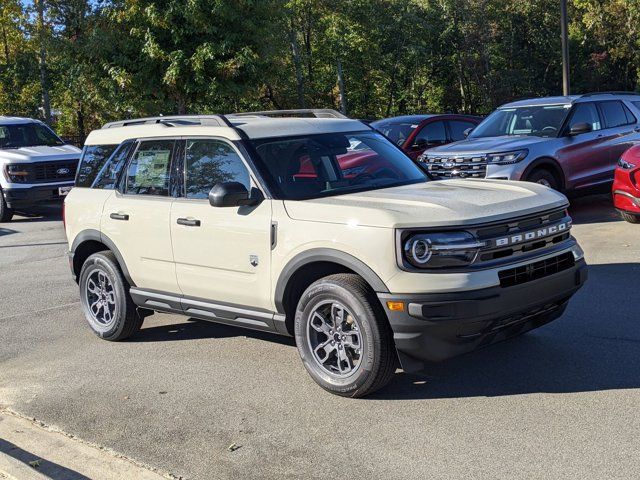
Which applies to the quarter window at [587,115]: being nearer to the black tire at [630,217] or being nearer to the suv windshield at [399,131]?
the black tire at [630,217]

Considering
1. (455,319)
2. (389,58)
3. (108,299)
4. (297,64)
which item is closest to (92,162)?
(108,299)

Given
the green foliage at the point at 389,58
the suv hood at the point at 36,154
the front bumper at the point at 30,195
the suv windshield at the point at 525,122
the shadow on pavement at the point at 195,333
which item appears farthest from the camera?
the green foliage at the point at 389,58

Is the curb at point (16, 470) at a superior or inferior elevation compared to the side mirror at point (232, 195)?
inferior

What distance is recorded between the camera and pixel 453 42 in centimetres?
4569

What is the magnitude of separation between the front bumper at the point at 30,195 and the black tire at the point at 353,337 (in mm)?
11773

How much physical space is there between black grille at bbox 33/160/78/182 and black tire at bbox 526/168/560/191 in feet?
30.6

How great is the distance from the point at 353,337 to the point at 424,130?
1061 centimetres

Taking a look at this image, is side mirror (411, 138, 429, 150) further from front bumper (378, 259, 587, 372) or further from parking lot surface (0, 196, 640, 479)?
front bumper (378, 259, 587, 372)

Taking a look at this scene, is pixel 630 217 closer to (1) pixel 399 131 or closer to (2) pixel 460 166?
(2) pixel 460 166

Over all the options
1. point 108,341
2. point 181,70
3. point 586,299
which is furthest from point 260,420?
point 181,70

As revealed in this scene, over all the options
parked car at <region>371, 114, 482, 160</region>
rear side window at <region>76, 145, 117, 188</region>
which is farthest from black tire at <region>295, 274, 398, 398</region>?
parked car at <region>371, 114, 482, 160</region>

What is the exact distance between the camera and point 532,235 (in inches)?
203

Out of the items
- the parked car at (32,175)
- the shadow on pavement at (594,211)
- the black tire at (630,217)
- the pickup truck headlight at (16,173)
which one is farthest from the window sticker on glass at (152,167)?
the pickup truck headlight at (16,173)

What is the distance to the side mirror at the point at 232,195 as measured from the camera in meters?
5.51
